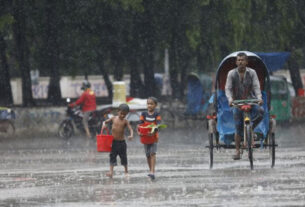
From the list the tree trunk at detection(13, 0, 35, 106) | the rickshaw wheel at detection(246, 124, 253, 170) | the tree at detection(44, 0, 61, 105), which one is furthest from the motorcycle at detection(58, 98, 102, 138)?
the rickshaw wheel at detection(246, 124, 253, 170)

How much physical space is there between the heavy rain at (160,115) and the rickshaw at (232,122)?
0.07 feet

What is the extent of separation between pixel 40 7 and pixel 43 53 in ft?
17.6

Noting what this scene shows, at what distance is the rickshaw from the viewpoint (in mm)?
14922

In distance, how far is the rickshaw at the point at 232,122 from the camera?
14922 mm

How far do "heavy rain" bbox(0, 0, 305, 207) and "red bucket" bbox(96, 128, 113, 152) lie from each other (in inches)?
0.7

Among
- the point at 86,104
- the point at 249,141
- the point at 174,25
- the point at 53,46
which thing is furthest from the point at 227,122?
the point at 53,46

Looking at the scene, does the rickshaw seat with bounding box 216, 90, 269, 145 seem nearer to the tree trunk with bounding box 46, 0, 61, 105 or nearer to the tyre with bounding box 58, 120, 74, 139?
the tyre with bounding box 58, 120, 74, 139

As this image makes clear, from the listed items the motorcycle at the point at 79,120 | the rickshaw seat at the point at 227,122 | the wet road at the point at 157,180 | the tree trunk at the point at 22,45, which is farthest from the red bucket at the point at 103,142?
the tree trunk at the point at 22,45

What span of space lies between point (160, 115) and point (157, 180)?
63.0 ft

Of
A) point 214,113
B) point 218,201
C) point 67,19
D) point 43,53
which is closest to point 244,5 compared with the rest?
point 67,19

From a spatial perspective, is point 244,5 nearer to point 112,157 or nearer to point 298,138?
point 298,138

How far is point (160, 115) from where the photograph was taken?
32438 millimetres

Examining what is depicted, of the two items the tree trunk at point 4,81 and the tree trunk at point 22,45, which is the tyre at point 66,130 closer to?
the tree trunk at point 22,45

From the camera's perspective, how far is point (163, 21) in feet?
112
